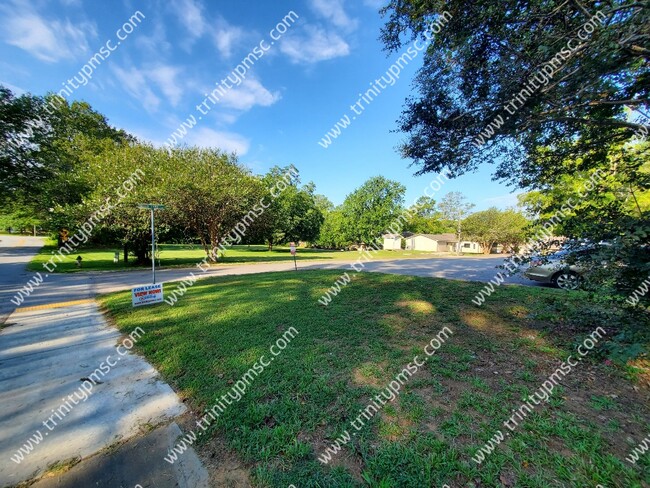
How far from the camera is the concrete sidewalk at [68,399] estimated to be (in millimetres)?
2088

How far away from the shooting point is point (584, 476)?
1684 millimetres

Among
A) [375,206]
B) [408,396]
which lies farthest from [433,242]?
[408,396]

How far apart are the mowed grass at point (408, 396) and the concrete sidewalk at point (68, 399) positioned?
304 millimetres

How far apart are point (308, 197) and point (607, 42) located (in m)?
37.5

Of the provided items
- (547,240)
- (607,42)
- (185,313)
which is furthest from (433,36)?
(185,313)

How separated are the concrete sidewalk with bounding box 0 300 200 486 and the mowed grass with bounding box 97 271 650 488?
0.30 meters

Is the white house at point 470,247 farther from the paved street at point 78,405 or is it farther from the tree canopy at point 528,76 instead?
the paved street at point 78,405

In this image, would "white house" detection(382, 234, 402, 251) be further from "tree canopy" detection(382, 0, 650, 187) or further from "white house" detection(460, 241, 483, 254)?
"tree canopy" detection(382, 0, 650, 187)

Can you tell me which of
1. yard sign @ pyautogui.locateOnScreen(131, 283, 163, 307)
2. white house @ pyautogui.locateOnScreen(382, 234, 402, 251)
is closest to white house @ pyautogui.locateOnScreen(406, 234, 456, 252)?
white house @ pyautogui.locateOnScreen(382, 234, 402, 251)

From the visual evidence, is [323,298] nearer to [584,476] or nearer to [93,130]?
[584,476]

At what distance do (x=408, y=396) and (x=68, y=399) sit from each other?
3.59 m

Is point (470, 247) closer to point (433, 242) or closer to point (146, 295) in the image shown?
point (433, 242)

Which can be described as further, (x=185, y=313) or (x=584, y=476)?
(x=185, y=313)

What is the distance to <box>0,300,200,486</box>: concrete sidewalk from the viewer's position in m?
2.09
